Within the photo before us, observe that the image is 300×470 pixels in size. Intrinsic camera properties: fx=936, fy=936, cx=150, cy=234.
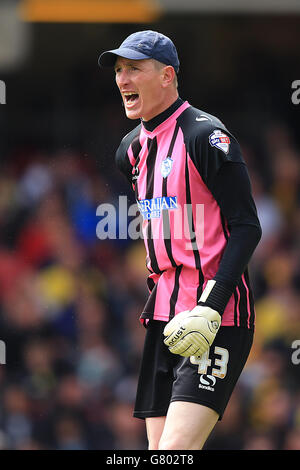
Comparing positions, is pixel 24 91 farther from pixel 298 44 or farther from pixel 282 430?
pixel 282 430

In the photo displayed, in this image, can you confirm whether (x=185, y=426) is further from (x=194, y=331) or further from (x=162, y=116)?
(x=162, y=116)

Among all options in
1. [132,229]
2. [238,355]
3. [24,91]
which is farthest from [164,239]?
[24,91]

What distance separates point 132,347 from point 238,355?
4.21 metres

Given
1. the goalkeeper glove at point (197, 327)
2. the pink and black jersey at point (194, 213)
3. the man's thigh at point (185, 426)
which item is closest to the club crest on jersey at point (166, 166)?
the pink and black jersey at point (194, 213)

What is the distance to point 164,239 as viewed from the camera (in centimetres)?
367

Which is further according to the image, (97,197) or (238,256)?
(97,197)

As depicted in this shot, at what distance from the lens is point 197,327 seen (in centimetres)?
338

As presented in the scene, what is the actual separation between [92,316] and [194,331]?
177 inches

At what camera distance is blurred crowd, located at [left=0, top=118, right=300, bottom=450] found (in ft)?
24.1

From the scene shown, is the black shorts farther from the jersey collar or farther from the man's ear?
the man's ear
